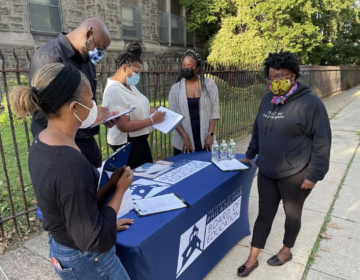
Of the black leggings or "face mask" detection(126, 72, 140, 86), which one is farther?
"face mask" detection(126, 72, 140, 86)

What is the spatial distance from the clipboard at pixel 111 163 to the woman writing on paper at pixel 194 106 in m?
1.99

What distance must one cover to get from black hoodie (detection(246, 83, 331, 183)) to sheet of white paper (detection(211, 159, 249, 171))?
0.30m

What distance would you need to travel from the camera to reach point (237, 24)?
45.9 feet

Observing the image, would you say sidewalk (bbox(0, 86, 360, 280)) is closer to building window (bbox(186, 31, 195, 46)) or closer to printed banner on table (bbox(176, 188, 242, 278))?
printed banner on table (bbox(176, 188, 242, 278))

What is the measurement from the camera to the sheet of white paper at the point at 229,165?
274 centimetres

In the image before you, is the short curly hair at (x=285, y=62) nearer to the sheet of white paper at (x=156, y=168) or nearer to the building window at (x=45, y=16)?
the sheet of white paper at (x=156, y=168)

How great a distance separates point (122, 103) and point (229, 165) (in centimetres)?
122

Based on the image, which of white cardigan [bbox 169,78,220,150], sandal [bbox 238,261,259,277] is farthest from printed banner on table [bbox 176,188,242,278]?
white cardigan [bbox 169,78,220,150]

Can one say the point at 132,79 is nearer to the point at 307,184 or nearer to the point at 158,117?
the point at 158,117

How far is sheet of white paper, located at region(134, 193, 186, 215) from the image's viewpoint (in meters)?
1.93

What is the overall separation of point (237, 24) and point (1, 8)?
10015mm

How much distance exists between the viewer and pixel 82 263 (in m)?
1.38

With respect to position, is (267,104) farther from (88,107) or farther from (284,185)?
(88,107)

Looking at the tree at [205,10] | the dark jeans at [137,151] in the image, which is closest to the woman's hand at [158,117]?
the dark jeans at [137,151]
